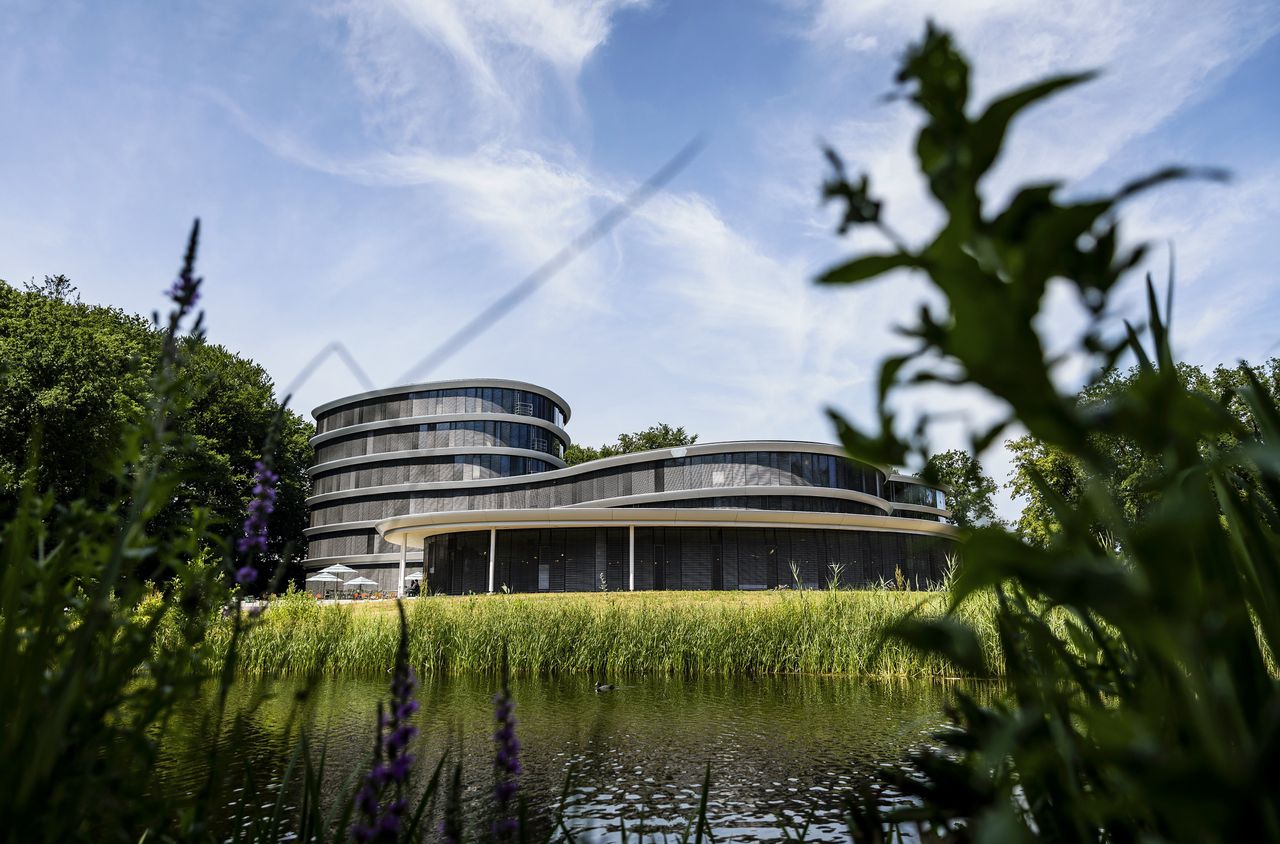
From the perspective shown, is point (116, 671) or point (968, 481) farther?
point (116, 671)

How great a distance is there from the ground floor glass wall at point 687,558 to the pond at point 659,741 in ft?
81.1

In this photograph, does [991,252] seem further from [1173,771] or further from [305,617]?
[305,617]

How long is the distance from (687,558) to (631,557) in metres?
4.11

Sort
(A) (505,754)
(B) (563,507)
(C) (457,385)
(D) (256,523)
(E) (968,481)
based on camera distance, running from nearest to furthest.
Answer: (E) (968,481) < (A) (505,754) < (D) (256,523) < (B) (563,507) < (C) (457,385)

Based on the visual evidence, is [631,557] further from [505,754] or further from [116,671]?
[116,671]

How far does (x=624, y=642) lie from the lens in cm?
1725

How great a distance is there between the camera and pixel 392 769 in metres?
1.52

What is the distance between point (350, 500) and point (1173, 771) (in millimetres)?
68990

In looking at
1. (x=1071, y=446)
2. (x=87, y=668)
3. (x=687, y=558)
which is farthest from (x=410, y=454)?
(x=1071, y=446)

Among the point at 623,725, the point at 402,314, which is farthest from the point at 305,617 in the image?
the point at 402,314

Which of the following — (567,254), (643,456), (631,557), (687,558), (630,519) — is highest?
(643,456)

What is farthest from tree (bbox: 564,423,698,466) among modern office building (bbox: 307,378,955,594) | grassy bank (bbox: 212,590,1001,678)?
grassy bank (bbox: 212,590,1001,678)

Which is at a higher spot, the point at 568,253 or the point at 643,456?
the point at 643,456

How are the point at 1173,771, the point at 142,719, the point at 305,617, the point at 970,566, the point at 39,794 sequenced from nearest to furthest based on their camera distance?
1. the point at 1173,771
2. the point at 970,566
3. the point at 39,794
4. the point at 142,719
5. the point at 305,617
